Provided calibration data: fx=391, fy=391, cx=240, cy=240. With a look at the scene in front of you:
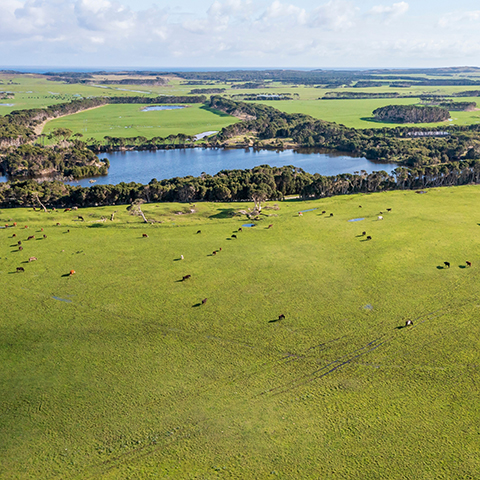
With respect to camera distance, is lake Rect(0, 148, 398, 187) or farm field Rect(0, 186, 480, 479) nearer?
farm field Rect(0, 186, 480, 479)

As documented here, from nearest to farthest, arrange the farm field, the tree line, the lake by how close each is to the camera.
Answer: the farm field → the tree line → the lake

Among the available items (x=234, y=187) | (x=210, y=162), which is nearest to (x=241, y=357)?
(x=234, y=187)

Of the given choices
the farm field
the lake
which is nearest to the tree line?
the farm field

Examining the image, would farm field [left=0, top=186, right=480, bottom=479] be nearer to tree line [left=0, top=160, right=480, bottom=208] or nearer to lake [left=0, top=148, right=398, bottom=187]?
tree line [left=0, top=160, right=480, bottom=208]

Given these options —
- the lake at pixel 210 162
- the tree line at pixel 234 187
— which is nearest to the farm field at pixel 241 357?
the tree line at pixel 234 187

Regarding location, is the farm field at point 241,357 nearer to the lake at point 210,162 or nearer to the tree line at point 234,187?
the tree line at point 234,187

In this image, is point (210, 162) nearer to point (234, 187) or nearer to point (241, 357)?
point (234, 187)
